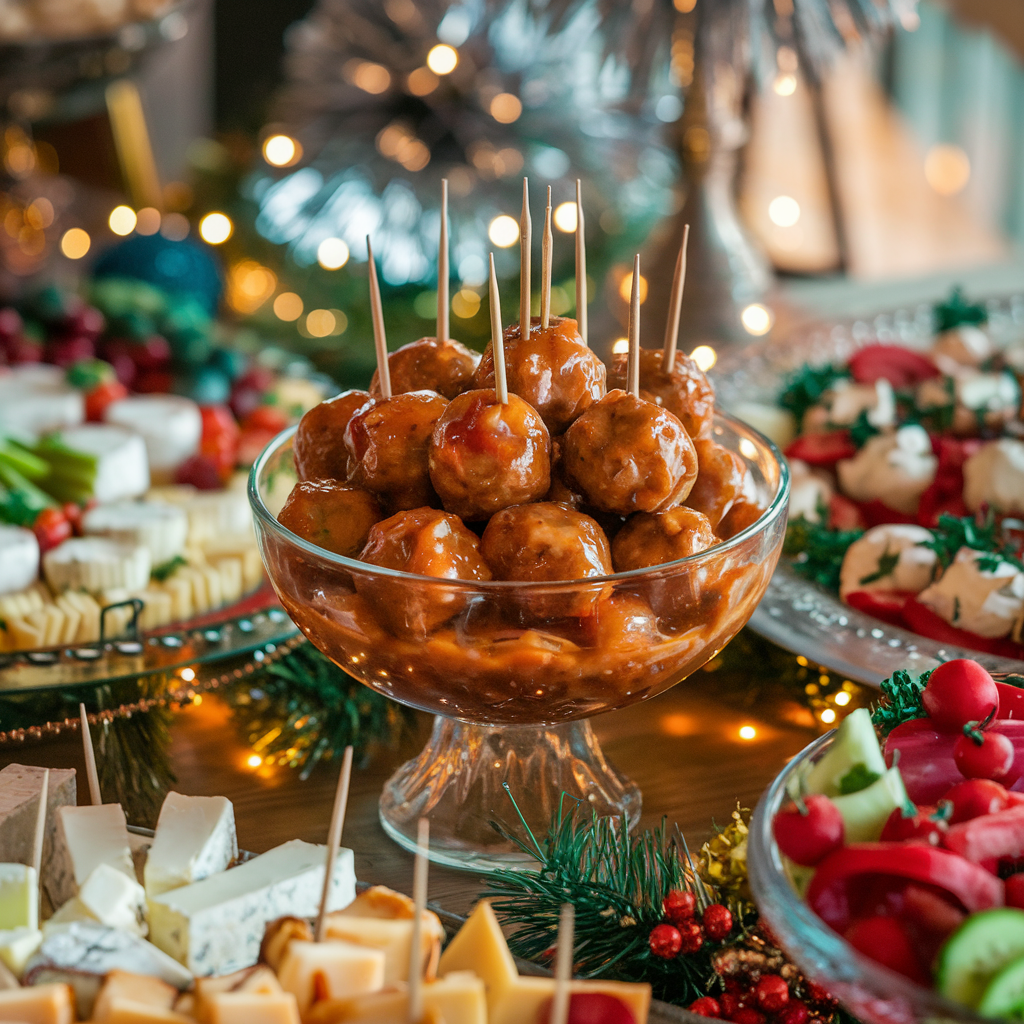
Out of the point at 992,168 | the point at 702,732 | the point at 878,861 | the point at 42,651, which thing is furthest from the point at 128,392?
the point at 992,168

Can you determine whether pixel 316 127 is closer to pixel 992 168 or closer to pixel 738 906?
pixel 738 906

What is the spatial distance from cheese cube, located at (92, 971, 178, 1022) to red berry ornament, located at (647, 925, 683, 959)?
279 mm

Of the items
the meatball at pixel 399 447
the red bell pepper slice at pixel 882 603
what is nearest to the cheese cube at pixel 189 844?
the meatball at pixel 399 447

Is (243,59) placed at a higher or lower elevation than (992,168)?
higher

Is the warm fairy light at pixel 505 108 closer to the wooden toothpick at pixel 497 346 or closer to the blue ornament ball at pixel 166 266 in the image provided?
the blue ornament ball at pixel 166 266

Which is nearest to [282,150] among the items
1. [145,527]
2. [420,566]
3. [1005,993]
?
[145,527]

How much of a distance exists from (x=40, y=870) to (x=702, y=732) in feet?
1.75

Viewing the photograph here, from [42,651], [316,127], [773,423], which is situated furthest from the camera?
[316,127]

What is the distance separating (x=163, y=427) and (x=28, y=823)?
78 cm

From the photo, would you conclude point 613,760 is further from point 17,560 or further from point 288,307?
point 288,307

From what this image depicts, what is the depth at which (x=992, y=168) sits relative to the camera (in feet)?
11.7

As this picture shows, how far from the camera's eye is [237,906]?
0.65 meters

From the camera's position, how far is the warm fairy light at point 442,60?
6.31 ft

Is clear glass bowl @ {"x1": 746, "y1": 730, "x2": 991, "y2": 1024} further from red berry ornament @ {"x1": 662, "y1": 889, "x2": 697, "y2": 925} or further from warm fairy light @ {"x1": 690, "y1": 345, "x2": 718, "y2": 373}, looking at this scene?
warm fairy light @ {"x1": 690, "y1": 345, "x2": 718, "y2": 373}
